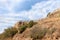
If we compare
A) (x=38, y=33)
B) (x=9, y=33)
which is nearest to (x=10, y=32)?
(x=9, y=33)

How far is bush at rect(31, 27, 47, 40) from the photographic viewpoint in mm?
31314

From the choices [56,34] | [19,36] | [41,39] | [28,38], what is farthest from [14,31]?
[56,34]

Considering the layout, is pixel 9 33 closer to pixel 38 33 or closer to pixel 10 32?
pixel 10 32

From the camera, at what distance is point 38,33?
31.8 m

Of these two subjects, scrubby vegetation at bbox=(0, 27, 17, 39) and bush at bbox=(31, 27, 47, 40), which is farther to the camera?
scrubby vegetation at bbox=(0, 27, 17, 39)

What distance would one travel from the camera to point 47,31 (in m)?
30.9

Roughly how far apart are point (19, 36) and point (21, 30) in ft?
6.26

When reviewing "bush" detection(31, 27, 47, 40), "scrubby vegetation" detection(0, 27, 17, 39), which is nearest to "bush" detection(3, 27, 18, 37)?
"scrubby vegetation" detection(0, 27, 17, 39)

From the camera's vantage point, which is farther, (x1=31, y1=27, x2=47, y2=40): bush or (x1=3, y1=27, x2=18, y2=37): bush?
(x1=3, y1=27, x2=18, y2=37): bush

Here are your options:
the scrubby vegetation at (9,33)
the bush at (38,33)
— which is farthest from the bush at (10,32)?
the bush at (38,33)

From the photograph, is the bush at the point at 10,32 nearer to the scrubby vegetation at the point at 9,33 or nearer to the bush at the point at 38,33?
the scrubby vegetation at the point at 9,33

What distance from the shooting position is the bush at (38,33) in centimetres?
3131

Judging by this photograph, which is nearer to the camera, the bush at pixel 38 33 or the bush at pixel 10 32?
the bush at pixel 38 33

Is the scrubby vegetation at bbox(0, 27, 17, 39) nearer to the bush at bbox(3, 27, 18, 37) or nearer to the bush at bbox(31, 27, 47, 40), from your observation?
the bush at bbox(3, 27, 18, 37)
